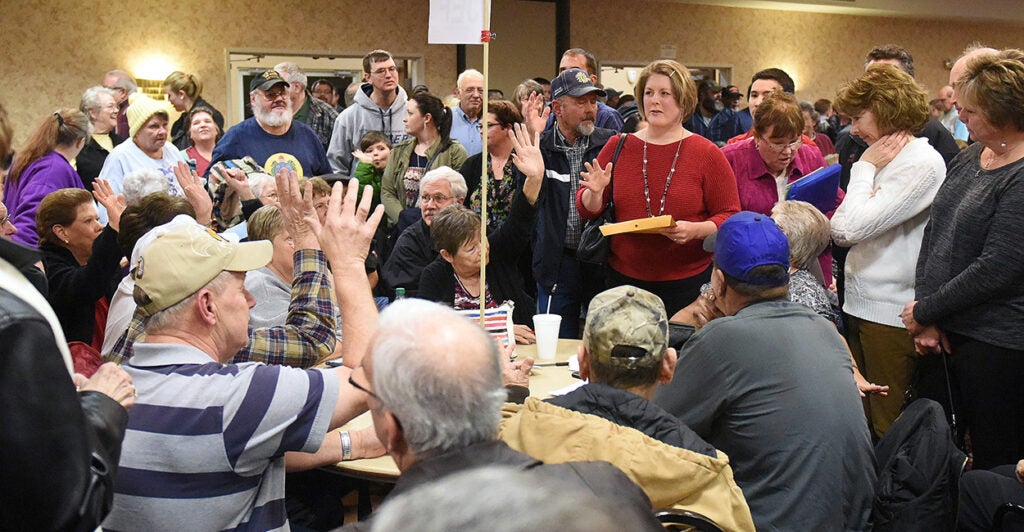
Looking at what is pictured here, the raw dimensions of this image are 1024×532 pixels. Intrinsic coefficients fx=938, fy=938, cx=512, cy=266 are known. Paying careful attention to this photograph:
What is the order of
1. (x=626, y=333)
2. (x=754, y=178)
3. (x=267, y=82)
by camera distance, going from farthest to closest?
(x=267, y=82) < (x=754, y=178) < (x=626, y=333)

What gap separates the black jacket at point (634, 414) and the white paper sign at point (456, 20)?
4.27 feet

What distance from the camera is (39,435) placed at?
48.7 inches

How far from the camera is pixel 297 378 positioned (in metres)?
1.66

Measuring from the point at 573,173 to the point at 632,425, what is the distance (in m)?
2.58

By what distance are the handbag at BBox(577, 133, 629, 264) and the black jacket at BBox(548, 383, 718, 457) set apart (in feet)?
6.54

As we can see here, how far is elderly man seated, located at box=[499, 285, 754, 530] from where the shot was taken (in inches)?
62.6

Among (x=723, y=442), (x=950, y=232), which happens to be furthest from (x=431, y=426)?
(x=950, y=232)

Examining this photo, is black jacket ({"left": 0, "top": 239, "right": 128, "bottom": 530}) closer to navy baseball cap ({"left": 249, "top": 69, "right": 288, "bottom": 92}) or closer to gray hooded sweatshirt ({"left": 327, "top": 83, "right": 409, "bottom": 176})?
navy baseball cap ({"left": 249, "top": 69, "right": 288, "bottom": 92})

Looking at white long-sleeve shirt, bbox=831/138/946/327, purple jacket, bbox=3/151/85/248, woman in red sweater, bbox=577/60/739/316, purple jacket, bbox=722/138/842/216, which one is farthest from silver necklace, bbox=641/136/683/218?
purple jacket, bbox=3/151/85/248

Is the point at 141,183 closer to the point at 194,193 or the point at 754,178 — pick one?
the point at 194,193

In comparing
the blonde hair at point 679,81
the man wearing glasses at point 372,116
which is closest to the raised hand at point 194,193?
the blonde hair at point 679,81

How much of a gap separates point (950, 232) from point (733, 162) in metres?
1.26

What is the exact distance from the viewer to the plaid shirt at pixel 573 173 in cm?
412

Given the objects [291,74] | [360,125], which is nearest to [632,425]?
[360,125]
